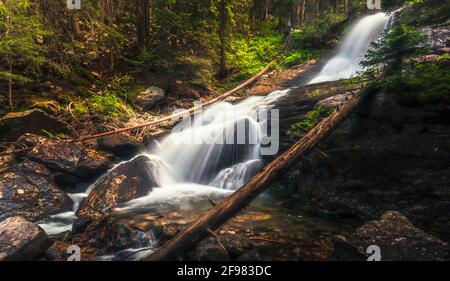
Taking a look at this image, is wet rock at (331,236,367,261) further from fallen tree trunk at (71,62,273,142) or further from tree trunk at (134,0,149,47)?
tree trunk at (134,0,149,47)

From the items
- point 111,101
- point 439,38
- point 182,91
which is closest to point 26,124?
point 111,101

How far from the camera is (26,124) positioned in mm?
9328

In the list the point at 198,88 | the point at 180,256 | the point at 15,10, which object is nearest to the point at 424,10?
the point at 198,88

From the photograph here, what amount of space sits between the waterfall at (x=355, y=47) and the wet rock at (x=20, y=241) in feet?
41.4

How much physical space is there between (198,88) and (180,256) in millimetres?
11385

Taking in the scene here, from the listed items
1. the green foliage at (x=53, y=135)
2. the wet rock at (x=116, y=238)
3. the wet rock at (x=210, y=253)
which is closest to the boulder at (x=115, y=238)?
the wet rock at (x=116, y=238)

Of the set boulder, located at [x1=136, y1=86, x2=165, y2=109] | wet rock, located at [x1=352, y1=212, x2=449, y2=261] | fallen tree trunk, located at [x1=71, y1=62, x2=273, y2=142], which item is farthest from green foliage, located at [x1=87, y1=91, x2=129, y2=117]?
wet rock, located at [x1=352, y1=212, x2=449, y2=261]

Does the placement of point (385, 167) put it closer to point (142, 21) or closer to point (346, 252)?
point (346, 252)

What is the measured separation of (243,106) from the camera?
1299cm

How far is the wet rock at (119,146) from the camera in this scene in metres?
10.1

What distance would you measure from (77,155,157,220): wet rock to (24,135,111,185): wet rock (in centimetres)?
68

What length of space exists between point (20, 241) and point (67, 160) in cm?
404

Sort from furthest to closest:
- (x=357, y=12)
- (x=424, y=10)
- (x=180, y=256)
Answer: (x=357, y=12) → (x=424, y=10) → (x=180, y=256)
